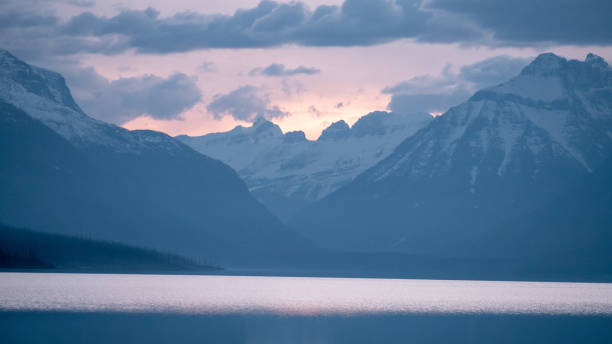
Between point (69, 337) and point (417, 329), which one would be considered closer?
point (69, 337)

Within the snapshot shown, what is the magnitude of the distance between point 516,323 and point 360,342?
37.5 m

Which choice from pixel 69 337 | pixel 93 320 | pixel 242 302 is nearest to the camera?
pixel 69 337

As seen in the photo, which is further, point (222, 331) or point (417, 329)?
point (417, 329)

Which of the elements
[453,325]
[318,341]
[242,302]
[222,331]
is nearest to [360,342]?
[318,341]

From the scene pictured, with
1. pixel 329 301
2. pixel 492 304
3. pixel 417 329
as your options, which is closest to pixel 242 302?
pixel 329 301

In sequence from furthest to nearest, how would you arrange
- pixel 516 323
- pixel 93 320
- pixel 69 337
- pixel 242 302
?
pixel 242 302 < pixel 516 323 < pixel 93 320 < pixel 69 337

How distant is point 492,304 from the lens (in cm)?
19525

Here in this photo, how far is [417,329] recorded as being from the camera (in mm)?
134625

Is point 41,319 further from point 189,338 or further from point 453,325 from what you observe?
point 453,325

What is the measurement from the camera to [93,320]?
13412 cm

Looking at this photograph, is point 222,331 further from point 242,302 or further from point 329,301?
point 329,301

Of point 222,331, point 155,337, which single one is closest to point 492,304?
point 222,331

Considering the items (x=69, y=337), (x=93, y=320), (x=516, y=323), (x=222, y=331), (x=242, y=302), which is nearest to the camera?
(x=69, y=337)

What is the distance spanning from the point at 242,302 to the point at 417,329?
5764 centimetres
